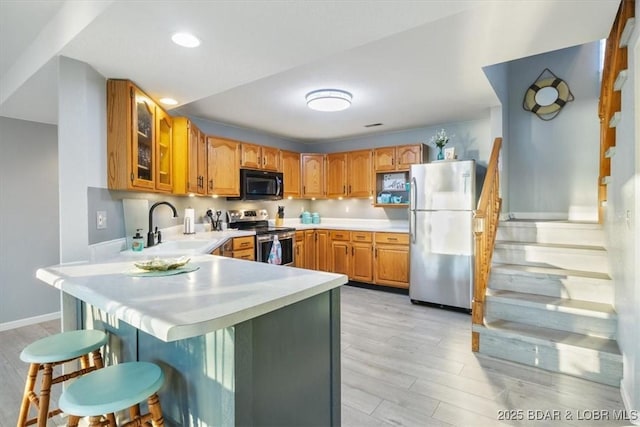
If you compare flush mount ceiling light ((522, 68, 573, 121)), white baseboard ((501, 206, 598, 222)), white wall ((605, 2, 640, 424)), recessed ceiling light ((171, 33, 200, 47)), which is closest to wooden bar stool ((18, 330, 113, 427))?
recessed ceiling light ((171, 33, 200, 47))

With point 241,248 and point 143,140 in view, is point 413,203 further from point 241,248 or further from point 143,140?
point 143,140

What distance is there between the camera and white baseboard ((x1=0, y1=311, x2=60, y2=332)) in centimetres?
323

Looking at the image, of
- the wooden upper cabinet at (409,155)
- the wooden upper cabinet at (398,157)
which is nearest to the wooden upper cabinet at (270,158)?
the wooden upper cabinet at (398,157)

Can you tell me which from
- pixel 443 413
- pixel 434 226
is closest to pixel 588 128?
pixel 434 226

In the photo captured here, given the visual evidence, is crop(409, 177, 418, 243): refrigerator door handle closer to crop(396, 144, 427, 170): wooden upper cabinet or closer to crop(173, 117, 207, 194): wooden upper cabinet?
crop(396, 144, 427, 170): wooden upper cabinet

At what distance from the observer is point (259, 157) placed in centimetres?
471

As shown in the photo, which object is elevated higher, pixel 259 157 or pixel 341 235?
pixel 259 157

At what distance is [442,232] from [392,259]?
91 cm

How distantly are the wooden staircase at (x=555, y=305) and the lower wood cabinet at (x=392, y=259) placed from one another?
1268 mm

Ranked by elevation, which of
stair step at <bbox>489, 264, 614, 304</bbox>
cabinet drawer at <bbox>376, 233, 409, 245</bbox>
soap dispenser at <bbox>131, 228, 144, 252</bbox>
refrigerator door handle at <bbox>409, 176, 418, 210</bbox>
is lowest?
stair step at <bbox>489, 264, 614, 304</bbox>

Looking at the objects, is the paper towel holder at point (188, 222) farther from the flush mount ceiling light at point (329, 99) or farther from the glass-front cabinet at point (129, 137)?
the flush mount ceiling light at point (329, 99)

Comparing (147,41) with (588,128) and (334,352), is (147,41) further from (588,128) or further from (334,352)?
Result: (588,128)

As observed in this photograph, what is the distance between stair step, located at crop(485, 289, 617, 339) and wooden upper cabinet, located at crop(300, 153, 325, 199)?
3220mm

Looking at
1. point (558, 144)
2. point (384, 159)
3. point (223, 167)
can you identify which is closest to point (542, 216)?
point (558, 144)
